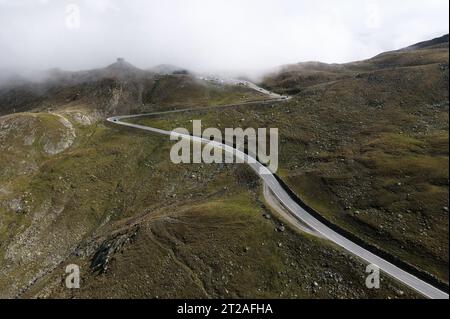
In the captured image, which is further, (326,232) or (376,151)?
(376,151)

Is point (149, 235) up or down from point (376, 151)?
down

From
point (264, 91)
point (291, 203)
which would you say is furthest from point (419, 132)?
point (264, 91)

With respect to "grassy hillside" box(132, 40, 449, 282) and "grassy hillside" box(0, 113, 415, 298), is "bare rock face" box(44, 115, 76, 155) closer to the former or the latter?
"grassy hillside" box(0, 113, 415, 298)

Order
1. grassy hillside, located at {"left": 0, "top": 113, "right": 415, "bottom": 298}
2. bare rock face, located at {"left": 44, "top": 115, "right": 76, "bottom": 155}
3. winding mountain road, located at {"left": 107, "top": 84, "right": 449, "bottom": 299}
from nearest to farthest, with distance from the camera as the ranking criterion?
winding mountain road, located at {"left": 107, "top": 84, "right": 449, "bottom": 299}
grassy hillside, located at {"left": 0, "top": 113, "right": 415, "bottom": 298}
bare rock face, located at {"left": 44, "top": 115, "right": 76, "bottom": 155}

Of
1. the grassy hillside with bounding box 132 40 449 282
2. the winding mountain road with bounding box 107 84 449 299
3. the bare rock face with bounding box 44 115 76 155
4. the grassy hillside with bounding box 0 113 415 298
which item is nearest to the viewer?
the winding mountain road with bounding box 107 84 449 299

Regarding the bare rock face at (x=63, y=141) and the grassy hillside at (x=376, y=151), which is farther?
the bare rock face at (x=63, y=141)

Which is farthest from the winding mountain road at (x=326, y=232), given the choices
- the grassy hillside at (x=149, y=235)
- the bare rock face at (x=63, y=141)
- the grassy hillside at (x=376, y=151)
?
the bare rock face at (x=63, y=141)

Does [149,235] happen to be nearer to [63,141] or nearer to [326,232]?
[326,232]

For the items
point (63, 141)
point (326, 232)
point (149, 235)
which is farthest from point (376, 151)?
point (63, 141)

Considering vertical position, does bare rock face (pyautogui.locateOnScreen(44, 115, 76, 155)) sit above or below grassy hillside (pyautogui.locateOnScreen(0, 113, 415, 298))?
above

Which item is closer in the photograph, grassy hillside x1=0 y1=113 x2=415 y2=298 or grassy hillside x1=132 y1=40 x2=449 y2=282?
grassy hillside x1=0 y1=113 x2=415 y2=298

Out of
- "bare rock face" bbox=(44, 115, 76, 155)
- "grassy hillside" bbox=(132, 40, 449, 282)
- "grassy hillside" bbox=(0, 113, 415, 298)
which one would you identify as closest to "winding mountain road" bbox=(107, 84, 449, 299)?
"grassy hillside" bbox=(132, 40, 449, 282)

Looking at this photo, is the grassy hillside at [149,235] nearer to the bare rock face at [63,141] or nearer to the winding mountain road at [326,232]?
the bare rock face at [63,141]
